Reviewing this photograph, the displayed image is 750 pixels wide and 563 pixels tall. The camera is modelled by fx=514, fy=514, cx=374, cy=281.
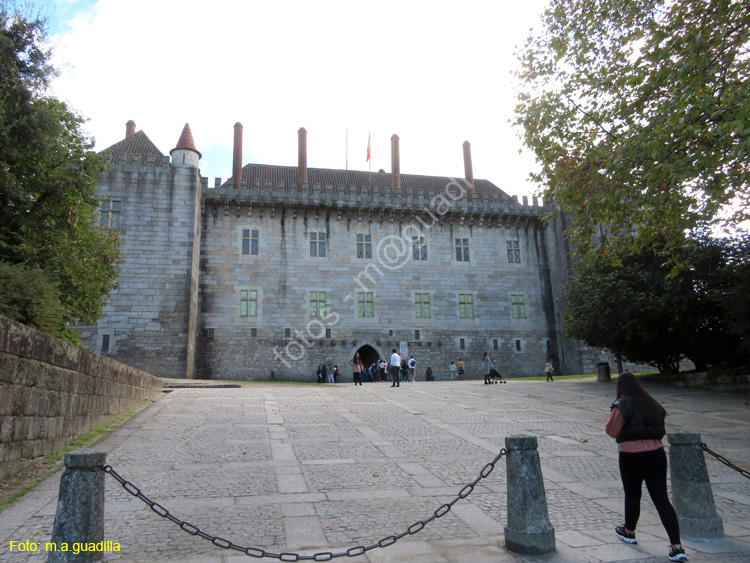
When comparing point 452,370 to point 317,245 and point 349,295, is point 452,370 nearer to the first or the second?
point 349,295

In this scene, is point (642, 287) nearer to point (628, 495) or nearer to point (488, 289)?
point (488, 289)

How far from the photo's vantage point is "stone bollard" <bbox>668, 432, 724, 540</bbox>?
461cm

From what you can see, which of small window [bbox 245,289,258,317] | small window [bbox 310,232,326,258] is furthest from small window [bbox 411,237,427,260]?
small window [bbox 245,289,258,317]

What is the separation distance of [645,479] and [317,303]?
87.0 ft

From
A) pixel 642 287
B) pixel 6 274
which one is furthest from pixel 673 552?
pixel 642 287

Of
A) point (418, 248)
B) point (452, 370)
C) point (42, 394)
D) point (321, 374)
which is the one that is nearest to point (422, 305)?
point (418, 248)

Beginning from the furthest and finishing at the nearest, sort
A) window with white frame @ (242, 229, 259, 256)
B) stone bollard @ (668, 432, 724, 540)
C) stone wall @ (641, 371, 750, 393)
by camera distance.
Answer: window with white frame @ (242, 229, 259, 256), stone wall @ (641, 371, 750, 393), stone bollard @ (668, 432, 724, 540)

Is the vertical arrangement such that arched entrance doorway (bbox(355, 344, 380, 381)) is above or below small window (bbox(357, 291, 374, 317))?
below

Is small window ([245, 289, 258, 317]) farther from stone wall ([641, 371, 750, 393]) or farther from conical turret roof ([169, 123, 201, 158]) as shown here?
stone wall ([641, 371, 750, 393])

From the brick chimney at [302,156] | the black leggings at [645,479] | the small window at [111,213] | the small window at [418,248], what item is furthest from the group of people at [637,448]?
the brick chimney at [302,156]

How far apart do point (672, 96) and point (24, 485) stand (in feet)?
38.0

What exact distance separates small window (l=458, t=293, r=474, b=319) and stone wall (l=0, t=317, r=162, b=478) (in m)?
24.8

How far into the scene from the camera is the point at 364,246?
105 ft

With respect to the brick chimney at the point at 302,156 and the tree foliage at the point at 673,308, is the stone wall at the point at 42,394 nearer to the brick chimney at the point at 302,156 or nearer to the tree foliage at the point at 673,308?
the tree foliage at the point at 673,308
